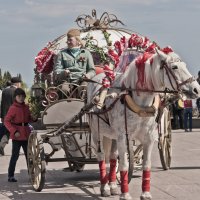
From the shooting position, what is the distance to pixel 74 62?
11.1 m

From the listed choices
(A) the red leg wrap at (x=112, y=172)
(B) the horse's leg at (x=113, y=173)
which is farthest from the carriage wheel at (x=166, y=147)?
(A) the red leg wrap at (x=112, y=172)

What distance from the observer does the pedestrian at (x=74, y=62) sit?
11.0 m

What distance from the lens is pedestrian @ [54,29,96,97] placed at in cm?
1103

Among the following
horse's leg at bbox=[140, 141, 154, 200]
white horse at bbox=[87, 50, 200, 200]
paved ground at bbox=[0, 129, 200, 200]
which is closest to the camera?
white horse at bbox=[87, 50, 200, 200]

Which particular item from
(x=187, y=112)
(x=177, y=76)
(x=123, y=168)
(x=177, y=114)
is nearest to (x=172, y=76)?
(x=177, y=76)

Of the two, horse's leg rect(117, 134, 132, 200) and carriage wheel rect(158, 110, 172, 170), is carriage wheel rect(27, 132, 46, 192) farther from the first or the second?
carriage wheel rect(158, 110, 172, 170)

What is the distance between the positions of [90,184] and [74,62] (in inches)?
76.4

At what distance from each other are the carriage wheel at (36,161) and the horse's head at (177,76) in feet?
8.95

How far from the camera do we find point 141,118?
347 inches

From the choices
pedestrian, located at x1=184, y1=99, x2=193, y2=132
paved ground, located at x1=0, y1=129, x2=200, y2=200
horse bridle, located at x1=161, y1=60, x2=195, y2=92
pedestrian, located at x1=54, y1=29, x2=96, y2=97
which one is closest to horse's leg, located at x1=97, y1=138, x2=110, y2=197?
paved ground, located at x1=0, y1=129, x2=200, y2=200

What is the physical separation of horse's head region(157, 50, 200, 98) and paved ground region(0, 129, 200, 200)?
1.83 metres

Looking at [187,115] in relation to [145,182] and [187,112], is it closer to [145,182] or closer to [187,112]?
[187,112]

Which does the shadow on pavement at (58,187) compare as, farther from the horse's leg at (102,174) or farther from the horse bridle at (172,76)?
the horse bridle at (172,76)

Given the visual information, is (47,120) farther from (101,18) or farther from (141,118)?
(101,18)
